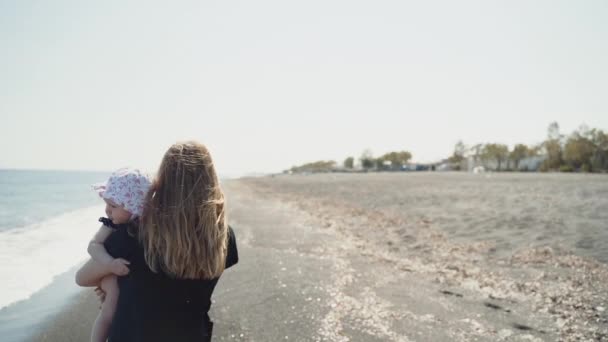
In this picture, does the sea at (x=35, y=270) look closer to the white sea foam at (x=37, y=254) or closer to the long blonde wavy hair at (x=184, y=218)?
the white sea foam at (x=37, y=254)

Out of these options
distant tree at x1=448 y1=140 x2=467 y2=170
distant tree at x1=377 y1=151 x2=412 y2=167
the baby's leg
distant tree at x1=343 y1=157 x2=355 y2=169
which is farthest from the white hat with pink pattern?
distant tree at x1=343 y1=157 x2=355 y2=169

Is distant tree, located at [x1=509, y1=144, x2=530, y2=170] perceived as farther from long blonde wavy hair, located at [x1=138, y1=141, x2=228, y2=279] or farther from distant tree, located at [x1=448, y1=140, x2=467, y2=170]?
long blonde wavy hair, located at [x1=138, y1=141, x2=228, y2=279]

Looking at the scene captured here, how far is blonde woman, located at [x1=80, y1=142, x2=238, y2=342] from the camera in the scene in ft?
6.38

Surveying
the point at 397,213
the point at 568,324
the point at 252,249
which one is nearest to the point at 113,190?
the point at 568,324

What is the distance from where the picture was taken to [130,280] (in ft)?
6.42

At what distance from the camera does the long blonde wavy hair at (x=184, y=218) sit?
6.35 ft

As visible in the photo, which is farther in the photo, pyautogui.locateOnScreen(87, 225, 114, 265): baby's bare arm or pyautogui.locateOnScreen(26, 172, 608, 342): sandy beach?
pyautogui.locateOnScreen(26, 172, 608, 342): sandy beach

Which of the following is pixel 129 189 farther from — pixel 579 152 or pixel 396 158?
pixel 396 158

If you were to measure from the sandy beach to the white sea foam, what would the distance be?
60.1 inches

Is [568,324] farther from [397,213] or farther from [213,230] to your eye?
[397,213]

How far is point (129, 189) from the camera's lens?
83.7 inches

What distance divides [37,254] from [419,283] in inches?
367

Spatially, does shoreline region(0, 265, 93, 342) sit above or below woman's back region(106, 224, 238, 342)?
below

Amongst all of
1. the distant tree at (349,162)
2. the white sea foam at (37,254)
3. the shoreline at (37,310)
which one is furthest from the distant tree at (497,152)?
the shoreline at (37,310)
